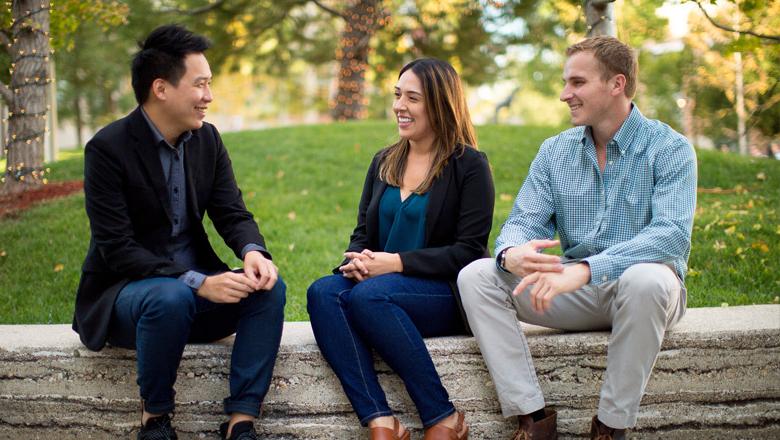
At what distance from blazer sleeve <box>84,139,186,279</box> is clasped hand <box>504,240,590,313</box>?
4.07 ft

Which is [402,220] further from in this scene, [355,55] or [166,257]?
[355,55]

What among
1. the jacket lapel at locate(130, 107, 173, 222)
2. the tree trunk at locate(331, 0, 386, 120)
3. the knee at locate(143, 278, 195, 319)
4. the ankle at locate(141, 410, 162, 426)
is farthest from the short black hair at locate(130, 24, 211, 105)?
the tree trunk at locate(331, 0, 386, 120)

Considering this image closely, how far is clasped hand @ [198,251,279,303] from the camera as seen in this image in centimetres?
306

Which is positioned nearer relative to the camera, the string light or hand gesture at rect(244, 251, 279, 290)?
hand gesture at rect(244, 251, 279, 290)

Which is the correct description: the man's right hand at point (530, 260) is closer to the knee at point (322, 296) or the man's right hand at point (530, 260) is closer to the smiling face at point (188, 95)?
the knee at point (322, 296)

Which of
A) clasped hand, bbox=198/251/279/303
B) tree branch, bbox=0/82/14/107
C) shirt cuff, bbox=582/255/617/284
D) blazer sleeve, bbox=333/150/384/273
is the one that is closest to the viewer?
shirt cuff, bbox=582/255/617/284

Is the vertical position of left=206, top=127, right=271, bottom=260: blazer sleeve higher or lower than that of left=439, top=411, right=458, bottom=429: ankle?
higher

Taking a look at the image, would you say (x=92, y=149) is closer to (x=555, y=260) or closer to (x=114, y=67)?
(x=555, y=260)

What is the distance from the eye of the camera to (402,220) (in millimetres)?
3451

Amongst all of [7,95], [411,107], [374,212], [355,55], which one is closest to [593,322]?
[374,212]

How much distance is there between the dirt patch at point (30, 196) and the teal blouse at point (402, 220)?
17.1 feet

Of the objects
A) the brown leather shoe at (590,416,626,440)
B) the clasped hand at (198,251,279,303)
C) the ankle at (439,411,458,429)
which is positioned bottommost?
the ankle at (439,411,458,429)

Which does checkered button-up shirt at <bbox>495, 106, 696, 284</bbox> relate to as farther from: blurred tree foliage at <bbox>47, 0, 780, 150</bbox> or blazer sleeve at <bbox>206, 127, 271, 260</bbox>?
blurred tree foliage at <bbox>47, 0, 780, 150</bbox>

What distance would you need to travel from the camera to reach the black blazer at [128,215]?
3145 mm
